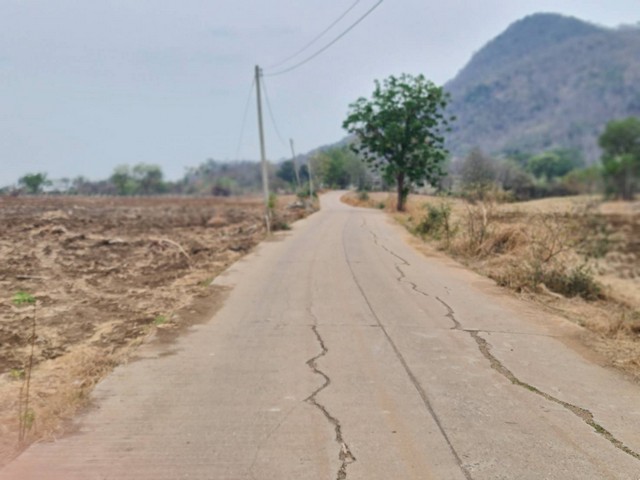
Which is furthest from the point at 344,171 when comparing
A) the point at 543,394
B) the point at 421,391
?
the point at 421,391

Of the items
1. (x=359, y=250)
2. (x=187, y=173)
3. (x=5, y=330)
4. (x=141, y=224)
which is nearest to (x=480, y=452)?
(x=5, y=330)

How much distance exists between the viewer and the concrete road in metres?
3.60

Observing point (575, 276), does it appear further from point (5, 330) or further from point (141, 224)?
point (141, 224)

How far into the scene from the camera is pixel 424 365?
18.6 feet

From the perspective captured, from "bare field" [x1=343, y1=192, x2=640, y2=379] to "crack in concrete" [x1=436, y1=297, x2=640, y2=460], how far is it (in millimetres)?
1402

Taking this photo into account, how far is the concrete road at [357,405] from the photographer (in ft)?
11.8

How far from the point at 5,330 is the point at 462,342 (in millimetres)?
6179

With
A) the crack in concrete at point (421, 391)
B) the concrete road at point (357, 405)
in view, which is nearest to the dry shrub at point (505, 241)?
the concrete road at point (357, 405)

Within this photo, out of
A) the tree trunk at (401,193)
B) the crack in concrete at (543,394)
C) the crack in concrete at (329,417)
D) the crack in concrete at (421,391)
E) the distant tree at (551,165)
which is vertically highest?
the distant tree at (551,165)

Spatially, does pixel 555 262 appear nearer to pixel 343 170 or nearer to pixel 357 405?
pixel 357 405

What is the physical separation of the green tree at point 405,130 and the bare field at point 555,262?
69.8 feet

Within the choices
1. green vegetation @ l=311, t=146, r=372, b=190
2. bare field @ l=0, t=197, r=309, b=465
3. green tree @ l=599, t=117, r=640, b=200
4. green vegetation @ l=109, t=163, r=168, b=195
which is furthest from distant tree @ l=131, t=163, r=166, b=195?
bare field @ l=0, t=197, r=309, b=465

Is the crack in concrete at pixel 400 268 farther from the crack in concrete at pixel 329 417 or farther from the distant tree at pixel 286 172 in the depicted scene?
the distant tree at pixel 286 172

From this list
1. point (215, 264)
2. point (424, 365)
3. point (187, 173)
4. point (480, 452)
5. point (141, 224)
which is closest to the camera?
point (480, 452)
